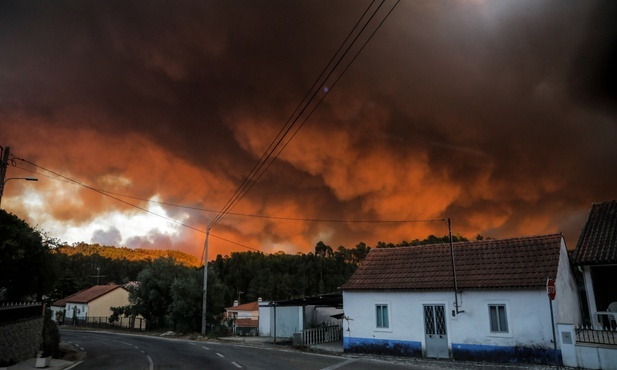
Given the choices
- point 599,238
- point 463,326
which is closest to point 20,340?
point 463,326

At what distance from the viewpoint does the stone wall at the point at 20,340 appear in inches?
725

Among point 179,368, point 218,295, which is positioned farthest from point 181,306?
point 179,368

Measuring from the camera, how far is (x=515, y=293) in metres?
19.2

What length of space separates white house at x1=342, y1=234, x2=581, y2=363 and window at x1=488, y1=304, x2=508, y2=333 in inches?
1.8

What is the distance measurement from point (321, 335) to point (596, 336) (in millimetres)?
18455

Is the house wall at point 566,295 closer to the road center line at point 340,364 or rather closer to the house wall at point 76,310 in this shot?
the road center line at point 340,364

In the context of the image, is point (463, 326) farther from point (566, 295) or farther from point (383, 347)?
point (566, 295)

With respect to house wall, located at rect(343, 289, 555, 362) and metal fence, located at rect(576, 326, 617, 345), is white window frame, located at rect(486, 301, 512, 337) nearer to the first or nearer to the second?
house wall, located at rect(343, 289, 555, 362)

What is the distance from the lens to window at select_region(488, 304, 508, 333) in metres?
19.2

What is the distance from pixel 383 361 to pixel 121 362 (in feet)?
43.9

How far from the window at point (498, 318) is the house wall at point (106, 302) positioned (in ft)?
212

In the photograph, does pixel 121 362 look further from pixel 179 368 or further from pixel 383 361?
pixel 383 361

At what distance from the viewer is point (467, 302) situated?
20.5 metres

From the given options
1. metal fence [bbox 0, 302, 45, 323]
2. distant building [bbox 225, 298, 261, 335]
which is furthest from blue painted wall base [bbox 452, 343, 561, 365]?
distant building [bbox 225, 298, 261, 335]
